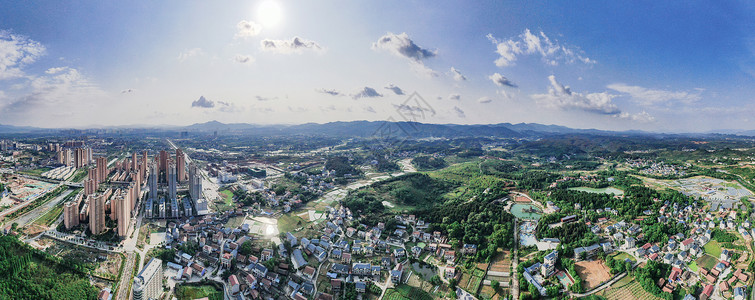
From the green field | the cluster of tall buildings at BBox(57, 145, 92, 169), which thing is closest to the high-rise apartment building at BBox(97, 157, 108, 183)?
the cluster of tall buildings at BBox(57, 145, 92, 169)

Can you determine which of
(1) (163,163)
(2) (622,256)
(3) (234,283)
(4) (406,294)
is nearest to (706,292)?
(2) (622,256)

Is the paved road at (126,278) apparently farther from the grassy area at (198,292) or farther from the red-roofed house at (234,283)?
the red-roofed house at (234,283)

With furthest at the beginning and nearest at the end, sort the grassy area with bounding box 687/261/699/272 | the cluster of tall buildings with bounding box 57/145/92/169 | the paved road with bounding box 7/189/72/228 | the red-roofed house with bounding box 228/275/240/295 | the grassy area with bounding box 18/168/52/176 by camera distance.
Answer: the cluster of tall buildings with bounding box 57/145/92/169, the grassy area with bounding box 18/168/52/176, the paved road with bounding box 7/189/72/228, the grassy area with bounding box 687/261/699/272, the red-roofed house with bounding box 228/275/240/295

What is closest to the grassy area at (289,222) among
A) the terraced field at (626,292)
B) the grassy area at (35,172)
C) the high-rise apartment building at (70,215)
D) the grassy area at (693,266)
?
the high-rise apartment building at (70,215)

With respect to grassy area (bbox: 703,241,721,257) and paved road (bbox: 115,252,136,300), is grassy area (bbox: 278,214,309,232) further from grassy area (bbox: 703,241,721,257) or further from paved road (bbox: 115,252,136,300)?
grassy area (bbox: 703,241,721,257)

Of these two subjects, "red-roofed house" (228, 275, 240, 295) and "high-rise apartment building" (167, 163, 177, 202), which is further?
"high-rise apartment building" (167, 163, 177, 202)

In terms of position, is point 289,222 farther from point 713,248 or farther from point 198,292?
point 713,248
